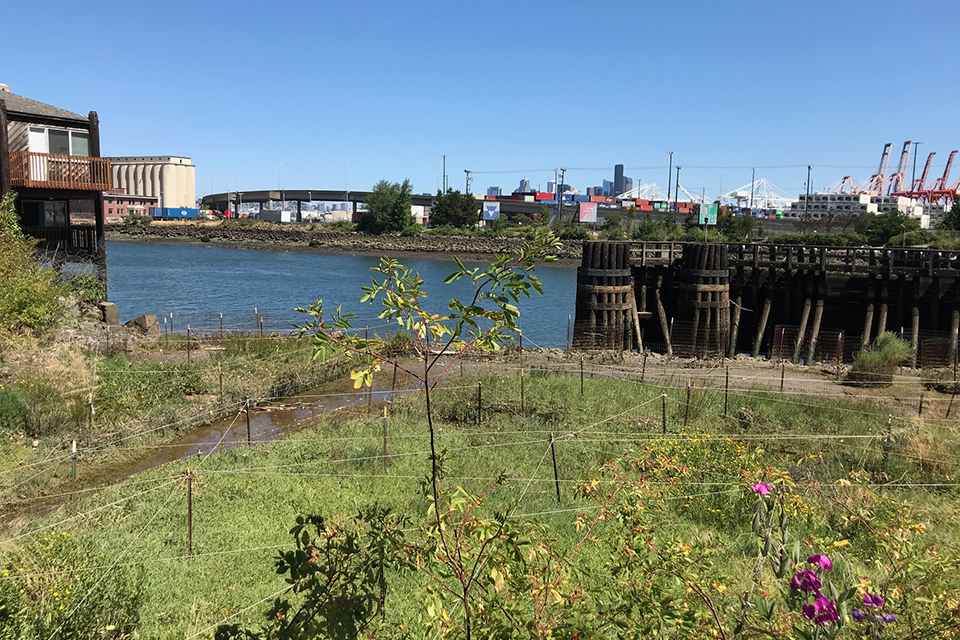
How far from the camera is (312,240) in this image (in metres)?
108

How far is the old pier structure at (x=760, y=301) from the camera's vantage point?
26531 millimetres

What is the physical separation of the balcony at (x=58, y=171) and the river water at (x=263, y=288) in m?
6.97

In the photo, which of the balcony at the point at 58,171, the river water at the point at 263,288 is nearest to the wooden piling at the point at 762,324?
the river water at the point at 263,288

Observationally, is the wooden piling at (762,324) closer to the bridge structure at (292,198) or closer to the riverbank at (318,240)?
the riverbank at (318,240)

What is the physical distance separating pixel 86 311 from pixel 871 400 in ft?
85.6

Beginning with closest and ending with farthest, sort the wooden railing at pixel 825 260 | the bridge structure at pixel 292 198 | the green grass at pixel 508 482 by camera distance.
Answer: the green grass at pixel 508 482
the wooden railing at pixel 825 260
the bridge structure at pixel 292 198

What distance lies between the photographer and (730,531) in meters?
9.52

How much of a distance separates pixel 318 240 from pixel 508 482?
102 m

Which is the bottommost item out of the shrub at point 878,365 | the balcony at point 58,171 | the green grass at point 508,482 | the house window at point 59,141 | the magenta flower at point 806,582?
the green grass at point 508,482

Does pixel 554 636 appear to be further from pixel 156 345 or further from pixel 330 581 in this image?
pixel 156 345

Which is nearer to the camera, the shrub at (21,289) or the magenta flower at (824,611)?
the magenta flower at (824,611)

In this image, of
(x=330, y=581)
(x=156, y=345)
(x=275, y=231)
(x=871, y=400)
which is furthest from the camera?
(x=275, y=231)

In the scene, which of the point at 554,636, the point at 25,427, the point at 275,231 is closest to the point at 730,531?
the point at 554,636

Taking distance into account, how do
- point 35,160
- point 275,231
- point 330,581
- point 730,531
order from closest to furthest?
point 330,581
point 730,531
point 35,160
point 275,231
